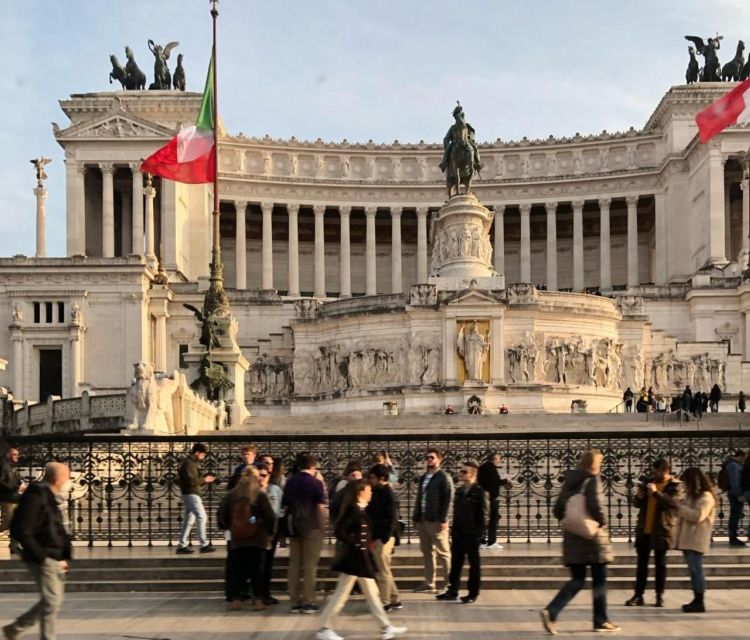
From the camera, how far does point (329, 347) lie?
54969 millimetres

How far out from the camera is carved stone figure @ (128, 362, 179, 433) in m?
31.8

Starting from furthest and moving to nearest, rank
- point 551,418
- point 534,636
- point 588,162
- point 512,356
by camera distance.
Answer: point 588,162, point 512,356, point 551,418, point 534,636

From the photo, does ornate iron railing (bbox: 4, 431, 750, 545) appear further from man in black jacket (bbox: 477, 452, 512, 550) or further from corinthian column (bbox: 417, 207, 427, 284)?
corinthian column (bbox: 417, 207, 427, 284)

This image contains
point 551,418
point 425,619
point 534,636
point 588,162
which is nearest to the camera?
point 534,636

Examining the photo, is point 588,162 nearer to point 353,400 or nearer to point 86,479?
point 353,400

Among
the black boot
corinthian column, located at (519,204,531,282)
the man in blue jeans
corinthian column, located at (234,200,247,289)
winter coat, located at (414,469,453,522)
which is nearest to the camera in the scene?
the black boot

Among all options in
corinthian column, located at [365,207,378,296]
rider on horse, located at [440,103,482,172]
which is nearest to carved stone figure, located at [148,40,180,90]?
corinthian column, located at [365,207,378,296]

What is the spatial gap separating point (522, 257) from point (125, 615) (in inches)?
3025

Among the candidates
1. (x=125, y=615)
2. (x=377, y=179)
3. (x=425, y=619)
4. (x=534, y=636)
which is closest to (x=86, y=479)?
(x=125, y=615)

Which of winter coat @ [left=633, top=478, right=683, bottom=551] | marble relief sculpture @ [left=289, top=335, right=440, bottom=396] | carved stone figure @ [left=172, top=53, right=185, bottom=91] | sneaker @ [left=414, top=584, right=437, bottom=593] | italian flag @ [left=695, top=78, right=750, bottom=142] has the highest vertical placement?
carved stone figure @ [left=172, top=53, right=185, bottom=91]

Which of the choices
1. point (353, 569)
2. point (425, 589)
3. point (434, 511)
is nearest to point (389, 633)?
point (353, 569)

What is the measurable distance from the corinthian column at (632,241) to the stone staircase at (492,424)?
154 feet

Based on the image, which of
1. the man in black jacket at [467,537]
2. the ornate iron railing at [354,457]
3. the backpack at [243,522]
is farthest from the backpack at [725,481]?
the backpack at [243,522]

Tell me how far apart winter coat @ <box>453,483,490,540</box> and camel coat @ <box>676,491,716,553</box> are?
272 cm
